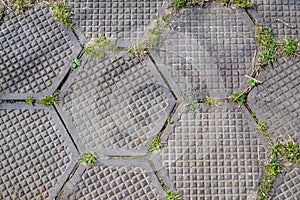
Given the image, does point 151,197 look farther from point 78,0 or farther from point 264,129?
point 78,0

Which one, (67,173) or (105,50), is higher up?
(105,50)

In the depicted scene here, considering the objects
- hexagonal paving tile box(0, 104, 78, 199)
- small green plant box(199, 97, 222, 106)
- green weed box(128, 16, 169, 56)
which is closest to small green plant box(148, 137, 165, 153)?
small green plant box(199, 97, 222, 106)

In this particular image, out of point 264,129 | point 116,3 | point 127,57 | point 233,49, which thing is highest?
point 116,3

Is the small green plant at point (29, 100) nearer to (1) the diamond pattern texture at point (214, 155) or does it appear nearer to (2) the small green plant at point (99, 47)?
(2) the small green plant at point (99, 47)

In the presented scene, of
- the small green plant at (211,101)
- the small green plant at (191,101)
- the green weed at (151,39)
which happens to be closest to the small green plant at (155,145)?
the small green plant at (191,101)

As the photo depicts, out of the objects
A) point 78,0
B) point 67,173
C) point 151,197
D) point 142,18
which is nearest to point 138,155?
point 151,197

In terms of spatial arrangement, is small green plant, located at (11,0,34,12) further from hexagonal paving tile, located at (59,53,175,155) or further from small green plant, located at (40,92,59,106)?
small green plant, located at (40,92,59,106)
